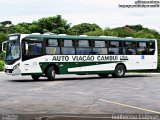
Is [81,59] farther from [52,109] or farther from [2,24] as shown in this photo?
[2,24]

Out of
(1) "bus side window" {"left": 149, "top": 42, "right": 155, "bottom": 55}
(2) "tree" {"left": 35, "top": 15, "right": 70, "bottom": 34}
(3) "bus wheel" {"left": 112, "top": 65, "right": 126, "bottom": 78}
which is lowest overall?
(3) "bus wheel" {"left": 112, "top": 65, "right": 126, "bottom": 78}

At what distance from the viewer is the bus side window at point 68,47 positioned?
27.3 metres

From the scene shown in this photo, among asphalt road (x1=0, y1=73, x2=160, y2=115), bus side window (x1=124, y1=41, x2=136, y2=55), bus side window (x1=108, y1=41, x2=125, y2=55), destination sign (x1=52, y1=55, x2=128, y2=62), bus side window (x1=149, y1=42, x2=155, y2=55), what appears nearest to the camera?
asphalt road (x1=0, y1=73, x2=160, y2=115)

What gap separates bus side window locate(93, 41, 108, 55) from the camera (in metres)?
29.0

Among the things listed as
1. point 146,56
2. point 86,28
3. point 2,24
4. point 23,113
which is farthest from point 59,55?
point 2,24

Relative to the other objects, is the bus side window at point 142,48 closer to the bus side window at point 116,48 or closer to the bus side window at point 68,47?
the bus side window at point 116,48

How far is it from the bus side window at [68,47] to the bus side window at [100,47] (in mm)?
1789

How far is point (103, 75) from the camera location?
103 feet

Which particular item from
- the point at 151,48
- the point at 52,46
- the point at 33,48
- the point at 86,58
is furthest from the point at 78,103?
the point at 151,48

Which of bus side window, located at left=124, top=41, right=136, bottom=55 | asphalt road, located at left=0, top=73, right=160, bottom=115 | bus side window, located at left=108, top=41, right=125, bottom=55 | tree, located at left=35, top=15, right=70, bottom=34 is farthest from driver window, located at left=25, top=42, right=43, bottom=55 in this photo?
tree, located at left=35, top=15, right=70, bottom=34

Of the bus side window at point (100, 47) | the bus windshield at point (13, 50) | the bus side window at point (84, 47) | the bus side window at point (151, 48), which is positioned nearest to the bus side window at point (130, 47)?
the bus side window at point (151, 48)

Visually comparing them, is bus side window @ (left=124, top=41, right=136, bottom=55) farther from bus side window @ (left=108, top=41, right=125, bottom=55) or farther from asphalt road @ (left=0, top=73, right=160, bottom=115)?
asphalt road @ (left=0, top=73, right=160, bottom=115)

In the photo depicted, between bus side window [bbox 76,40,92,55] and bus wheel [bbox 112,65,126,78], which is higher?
bus side window [bbox 76,40,92,55]

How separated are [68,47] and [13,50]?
3.40 m
